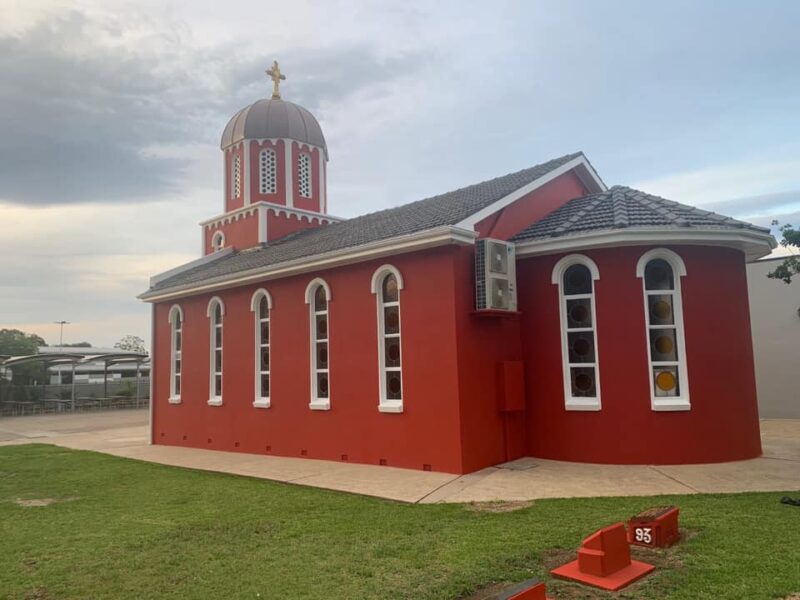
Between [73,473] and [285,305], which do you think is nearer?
[73,473]

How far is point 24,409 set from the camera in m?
33.2

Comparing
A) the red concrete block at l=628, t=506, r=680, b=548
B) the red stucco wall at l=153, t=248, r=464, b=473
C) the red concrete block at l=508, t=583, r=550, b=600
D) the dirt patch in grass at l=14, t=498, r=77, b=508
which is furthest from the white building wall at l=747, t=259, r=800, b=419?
the dirt patch in grass at l=14, t=498, r=77, b=508

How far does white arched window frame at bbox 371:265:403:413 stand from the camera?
36.3ft

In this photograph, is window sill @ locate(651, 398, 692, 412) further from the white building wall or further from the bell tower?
the bell tower

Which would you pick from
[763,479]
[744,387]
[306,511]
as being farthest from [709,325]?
[306,511]

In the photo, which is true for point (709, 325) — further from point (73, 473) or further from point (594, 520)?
point (73, 473)

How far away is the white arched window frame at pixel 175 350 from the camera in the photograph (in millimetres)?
16938

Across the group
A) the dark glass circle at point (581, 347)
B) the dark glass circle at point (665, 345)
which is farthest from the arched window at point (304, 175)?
the dark glass circle at point (665, 345)

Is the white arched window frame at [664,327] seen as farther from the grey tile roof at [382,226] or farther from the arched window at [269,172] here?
the arched window at [269,172]

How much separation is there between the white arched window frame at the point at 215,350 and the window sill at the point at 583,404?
29.3 feet

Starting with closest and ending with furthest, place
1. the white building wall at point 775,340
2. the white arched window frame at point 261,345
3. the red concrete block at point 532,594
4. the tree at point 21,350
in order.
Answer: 1. the red concrete block at point 532,594
2. the white arched window frame at point 261,345
3. the white building wall at point 775,340
4. the tree at point 21,350

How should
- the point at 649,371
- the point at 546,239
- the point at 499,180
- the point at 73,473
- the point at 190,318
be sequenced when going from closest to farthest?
the point at 649,371, the point at 546,239, the point at 73,473, the point at 499,180, the point at 190,318

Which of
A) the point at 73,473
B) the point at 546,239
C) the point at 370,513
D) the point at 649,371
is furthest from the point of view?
the point at 73,473

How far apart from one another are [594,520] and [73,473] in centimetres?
998
